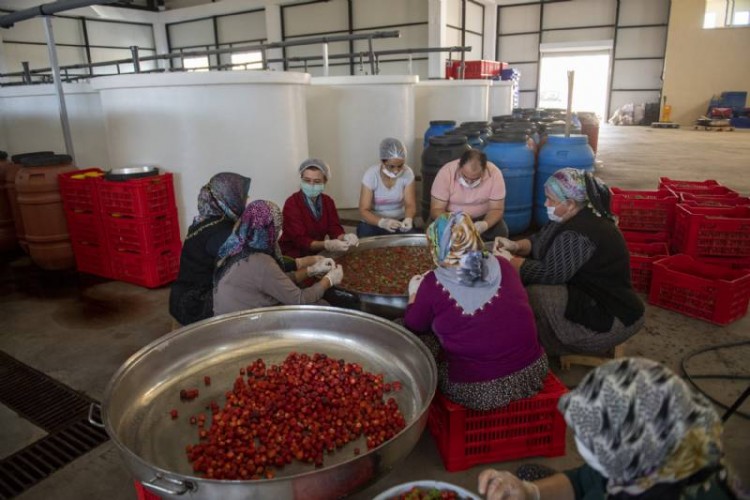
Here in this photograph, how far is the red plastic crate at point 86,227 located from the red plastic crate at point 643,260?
140 inches

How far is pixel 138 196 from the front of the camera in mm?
3391

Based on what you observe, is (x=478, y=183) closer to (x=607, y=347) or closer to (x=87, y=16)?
(x=607, y=347)

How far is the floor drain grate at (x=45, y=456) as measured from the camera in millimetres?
1903

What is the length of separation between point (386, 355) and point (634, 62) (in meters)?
17.2

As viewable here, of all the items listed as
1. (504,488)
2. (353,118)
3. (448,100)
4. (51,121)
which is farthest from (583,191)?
(448,100)

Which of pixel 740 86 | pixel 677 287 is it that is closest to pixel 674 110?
pixel 740 86

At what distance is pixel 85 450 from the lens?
6.82ft

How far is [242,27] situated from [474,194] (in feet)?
46.4

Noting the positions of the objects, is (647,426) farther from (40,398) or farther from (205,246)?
(40,398)

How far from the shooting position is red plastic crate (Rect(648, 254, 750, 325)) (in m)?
2.93

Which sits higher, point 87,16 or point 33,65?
point 87,16

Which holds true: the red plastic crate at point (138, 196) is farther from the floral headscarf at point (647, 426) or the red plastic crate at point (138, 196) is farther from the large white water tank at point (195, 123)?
the floral headscarf at point (647, 426)

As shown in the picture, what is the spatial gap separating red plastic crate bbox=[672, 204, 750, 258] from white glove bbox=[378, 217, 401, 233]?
1809mm

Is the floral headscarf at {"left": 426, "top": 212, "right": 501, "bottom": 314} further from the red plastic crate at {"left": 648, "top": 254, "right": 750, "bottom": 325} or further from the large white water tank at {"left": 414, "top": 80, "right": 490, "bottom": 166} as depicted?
the large white water tank at {"left": 414, "top": 80, "right": 490, "bottom": 166}
